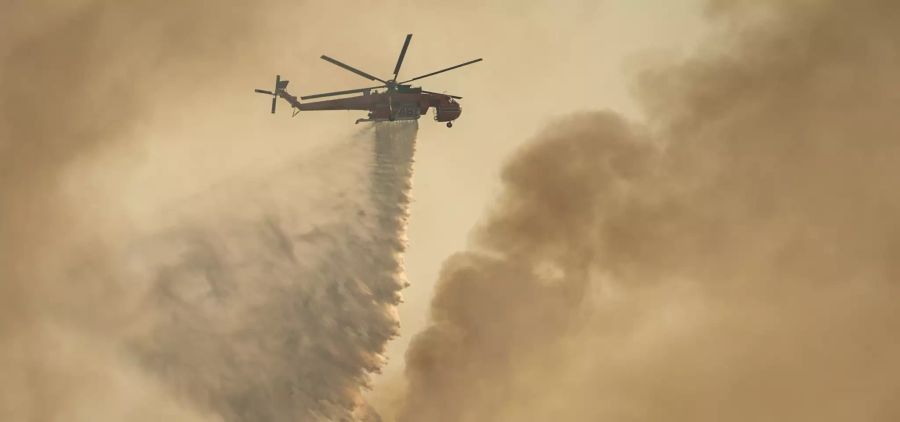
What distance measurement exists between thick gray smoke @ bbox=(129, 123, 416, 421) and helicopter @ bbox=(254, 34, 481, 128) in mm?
730

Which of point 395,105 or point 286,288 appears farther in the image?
point 395,105

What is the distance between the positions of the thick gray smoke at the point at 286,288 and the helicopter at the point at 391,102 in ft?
2.39

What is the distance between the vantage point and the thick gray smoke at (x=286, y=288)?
55031mm

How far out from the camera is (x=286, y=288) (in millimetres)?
56688

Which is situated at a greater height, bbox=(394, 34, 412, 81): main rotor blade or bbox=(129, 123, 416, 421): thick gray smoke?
bbox=(394, 34, 412, 81): main rotor blade

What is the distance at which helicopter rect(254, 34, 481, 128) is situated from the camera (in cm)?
6119

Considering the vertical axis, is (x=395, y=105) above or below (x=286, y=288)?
above

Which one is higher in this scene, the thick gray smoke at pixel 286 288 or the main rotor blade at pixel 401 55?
the main rotor blade at pixel 401 55

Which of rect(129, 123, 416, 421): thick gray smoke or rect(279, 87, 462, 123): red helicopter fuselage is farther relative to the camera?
rect(279, 87, 462, 123): red helicopter fuselage

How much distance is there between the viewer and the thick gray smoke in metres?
55.0

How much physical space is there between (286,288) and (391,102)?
959cm

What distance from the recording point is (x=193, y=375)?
182 ft

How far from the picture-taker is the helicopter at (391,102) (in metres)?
61.2

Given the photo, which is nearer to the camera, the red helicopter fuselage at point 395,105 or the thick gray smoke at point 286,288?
the thick gray smoke at point 286,288
